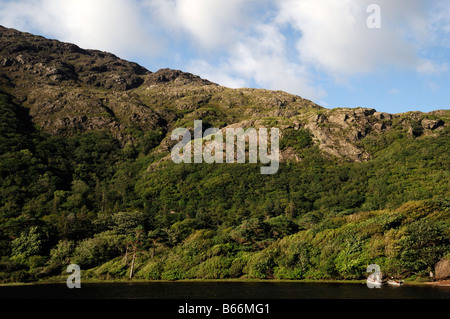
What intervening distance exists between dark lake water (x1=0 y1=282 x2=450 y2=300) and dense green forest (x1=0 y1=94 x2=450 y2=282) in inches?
249

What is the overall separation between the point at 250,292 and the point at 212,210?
79647mm

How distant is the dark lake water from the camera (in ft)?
125

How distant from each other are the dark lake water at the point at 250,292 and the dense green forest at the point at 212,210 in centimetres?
633

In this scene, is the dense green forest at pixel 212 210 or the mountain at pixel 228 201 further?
the mountain at pixel 228 201

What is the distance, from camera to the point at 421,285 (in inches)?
1705

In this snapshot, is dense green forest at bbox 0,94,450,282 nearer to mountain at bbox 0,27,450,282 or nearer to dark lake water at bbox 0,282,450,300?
mountain at bbox 0,27,450,282

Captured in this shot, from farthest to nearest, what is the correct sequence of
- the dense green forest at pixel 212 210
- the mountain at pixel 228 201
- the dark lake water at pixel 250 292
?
1. the mountain at pixel 228 201
2. the dense green forest at pixel 212 210
3. the dark lake water at pixel 250 292

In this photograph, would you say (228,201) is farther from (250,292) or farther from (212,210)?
(250,292)

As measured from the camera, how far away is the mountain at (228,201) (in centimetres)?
5528

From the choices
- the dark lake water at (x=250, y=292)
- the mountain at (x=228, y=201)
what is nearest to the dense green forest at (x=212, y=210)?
the mountain at (x=228, y=201)

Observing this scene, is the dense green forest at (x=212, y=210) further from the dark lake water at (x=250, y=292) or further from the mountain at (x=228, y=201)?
the dark lake water at (x=250, y=292)
